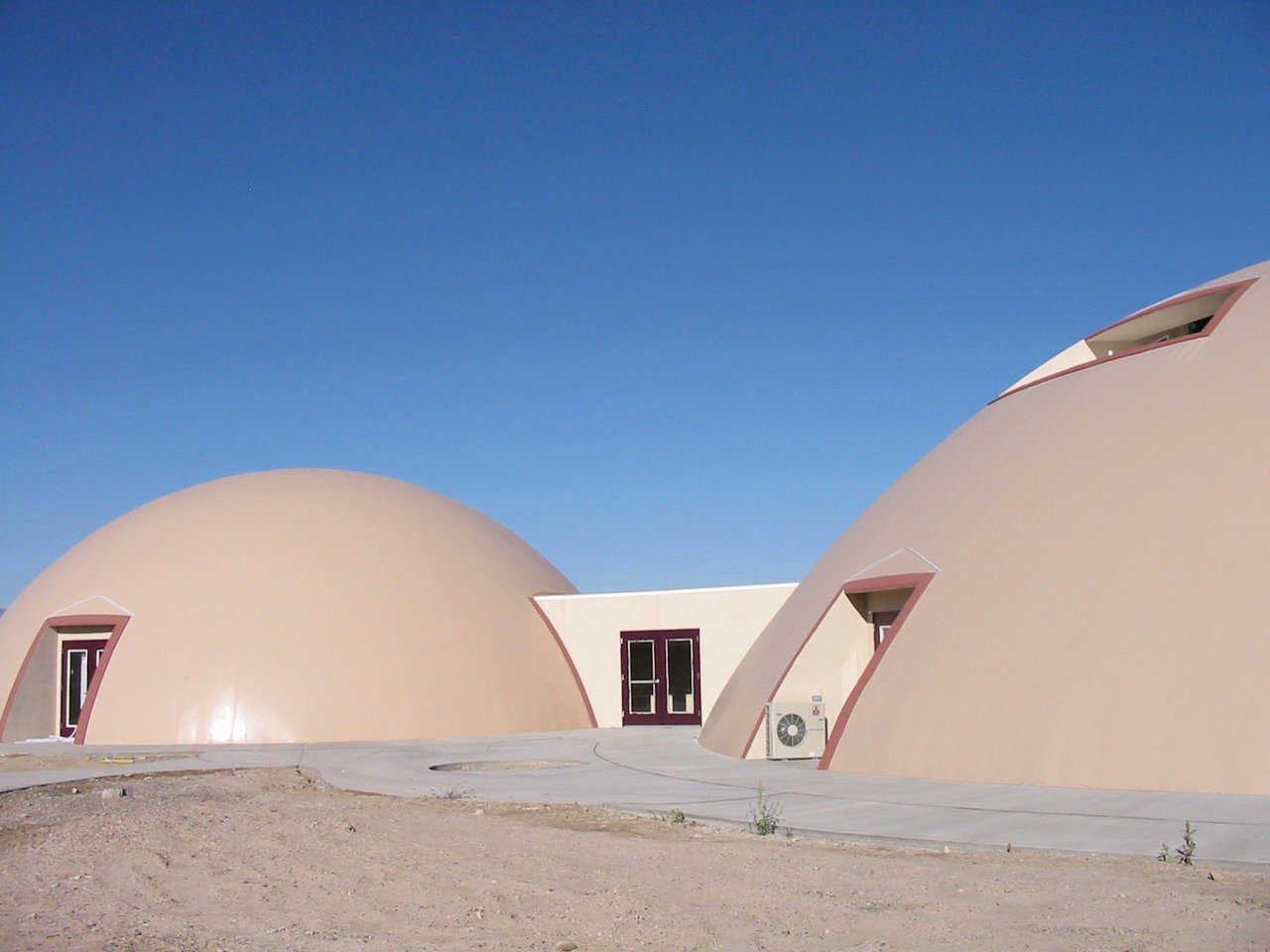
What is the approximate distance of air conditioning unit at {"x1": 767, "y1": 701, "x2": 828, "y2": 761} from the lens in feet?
55.1

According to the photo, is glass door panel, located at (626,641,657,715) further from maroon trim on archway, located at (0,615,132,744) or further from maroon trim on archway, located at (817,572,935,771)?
maroon trim on archway, located at (817,572,935,771)

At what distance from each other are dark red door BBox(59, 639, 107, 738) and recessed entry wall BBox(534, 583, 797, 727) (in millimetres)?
10065

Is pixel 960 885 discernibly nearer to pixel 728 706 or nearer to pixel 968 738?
pixel 968 738

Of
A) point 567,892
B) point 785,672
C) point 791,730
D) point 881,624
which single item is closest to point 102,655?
point 785,672

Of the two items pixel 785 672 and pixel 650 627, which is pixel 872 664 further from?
pixel 650 627

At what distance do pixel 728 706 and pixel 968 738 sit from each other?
6.38 metres

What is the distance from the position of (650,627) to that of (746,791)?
48.2 feet

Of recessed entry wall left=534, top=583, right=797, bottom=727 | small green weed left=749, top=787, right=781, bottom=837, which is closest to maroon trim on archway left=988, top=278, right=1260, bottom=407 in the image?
small green weed left=749, top=787, right=781, bottom=837

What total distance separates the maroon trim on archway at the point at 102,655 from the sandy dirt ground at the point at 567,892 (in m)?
13.7

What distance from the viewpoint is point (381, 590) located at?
26109 mm

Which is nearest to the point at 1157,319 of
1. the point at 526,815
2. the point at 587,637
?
the point at 526,815

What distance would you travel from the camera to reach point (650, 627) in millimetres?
28359

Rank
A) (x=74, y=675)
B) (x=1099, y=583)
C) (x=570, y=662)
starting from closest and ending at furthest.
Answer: (x=1099, y=583), (x=74, y=675), (x=570, y=662)

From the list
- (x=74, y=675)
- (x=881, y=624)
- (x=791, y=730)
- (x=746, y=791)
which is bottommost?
(x=746, y=791)
